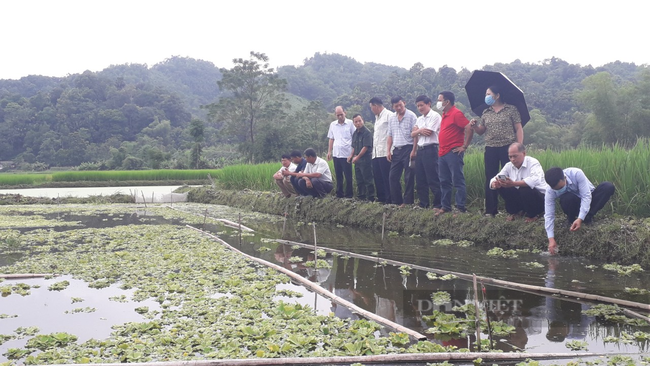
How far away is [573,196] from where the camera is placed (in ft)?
15.4

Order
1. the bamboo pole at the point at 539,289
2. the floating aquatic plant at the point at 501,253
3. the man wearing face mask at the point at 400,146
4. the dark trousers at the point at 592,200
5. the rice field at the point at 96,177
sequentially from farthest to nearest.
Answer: the rice field at the point at 96,177 < the man wearing face mask at the point at 400,146 < the floating aquatic plant at the point at 501,253 < the dark trousers at the point at 592,200 < the bamboo pole at the point at 539,289

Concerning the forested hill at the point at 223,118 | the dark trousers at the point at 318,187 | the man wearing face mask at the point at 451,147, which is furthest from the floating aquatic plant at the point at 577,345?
the forested hill at the point at 223,118

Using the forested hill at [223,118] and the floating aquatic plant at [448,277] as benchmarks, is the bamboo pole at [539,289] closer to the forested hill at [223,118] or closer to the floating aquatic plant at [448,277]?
the floating aquatic plant at [448,277]

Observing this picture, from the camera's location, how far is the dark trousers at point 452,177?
6.12 metres

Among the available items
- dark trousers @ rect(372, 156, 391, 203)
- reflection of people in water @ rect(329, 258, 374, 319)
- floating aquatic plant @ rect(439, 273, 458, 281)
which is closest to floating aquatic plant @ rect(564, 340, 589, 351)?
reflection of people in water @ rect(329, 258, 374, 319)

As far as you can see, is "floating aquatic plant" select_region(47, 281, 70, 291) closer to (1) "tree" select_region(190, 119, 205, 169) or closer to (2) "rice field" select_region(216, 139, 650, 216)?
(2) "rice field" select_region(216, 139, 650, 216)

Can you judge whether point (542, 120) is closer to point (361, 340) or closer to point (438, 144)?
point (438, 144)

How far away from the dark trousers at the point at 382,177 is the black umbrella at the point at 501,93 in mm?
1659

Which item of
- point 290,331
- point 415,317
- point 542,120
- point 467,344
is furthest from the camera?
point 542,120

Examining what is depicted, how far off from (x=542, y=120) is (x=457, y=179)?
2308 cm

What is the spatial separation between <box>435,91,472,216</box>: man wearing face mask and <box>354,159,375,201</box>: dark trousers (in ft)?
6.36

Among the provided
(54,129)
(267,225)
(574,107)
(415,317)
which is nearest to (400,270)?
(415,317)

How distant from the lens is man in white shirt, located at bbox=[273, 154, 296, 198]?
9538 millimetres

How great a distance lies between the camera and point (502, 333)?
2703mm
